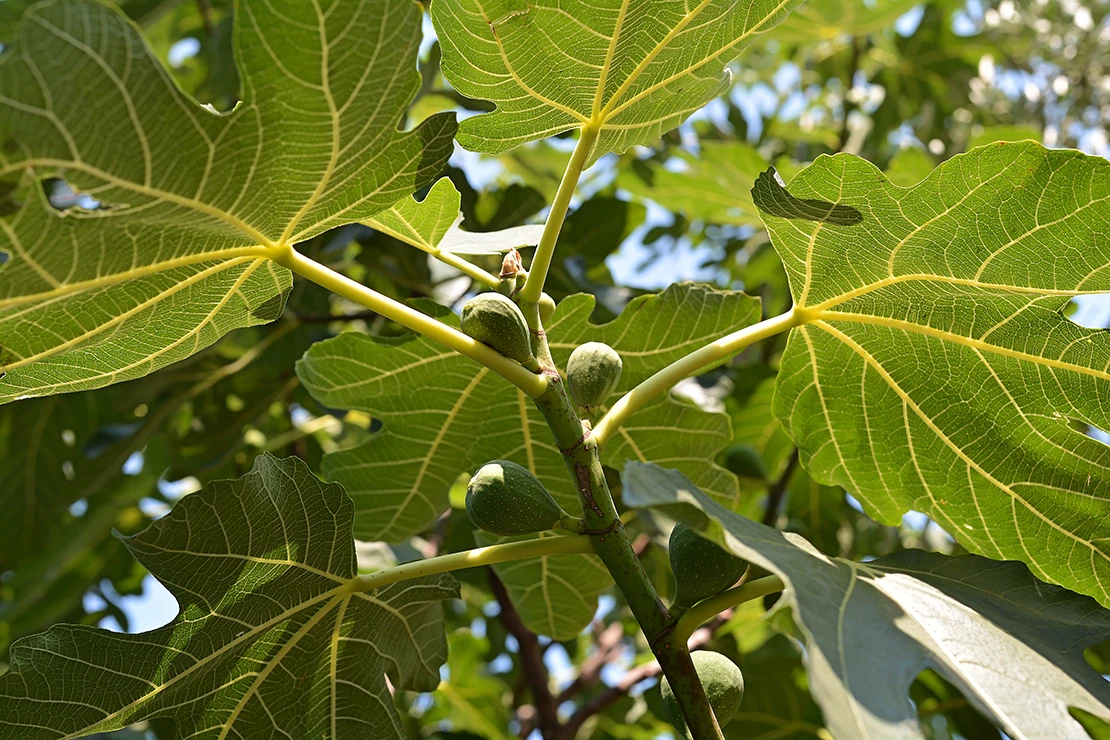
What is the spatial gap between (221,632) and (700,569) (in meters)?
0.57

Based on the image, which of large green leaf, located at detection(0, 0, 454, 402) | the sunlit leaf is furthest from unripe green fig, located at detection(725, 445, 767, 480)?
large green leaf, located at detection(0, 0, 454, 402)

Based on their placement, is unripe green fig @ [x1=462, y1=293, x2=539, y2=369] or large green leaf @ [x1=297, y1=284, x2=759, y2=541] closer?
unripe green fig @ [x1=462, y1=293, x2=539, y2=369]

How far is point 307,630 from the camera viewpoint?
114 centimetres

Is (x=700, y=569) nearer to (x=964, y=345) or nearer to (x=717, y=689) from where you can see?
(x=717, y=689)

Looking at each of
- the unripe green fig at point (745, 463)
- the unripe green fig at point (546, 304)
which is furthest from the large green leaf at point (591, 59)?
the unripe green fig at point (745, 463)

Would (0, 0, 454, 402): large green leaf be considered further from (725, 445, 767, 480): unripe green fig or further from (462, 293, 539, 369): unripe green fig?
(725, 445, 767, 480): unripe green fig

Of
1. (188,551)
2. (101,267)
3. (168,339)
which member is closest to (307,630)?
(188,551)

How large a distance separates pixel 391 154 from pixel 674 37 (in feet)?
1.15

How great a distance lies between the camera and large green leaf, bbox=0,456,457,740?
1.08 m

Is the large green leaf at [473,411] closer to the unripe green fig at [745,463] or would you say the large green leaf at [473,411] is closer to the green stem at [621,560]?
the green stem at [621,560]

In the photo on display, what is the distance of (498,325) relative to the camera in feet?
3.27

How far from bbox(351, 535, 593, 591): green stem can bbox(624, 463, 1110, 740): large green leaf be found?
19 centimetres

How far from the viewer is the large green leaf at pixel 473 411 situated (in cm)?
138

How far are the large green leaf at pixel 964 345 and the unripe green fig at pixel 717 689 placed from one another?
0.44 m
